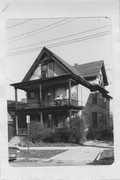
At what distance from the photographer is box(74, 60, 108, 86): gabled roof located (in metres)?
1.30

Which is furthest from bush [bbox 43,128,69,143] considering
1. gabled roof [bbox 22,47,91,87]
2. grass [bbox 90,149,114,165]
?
gabled roof [bbox 22,47,91,87]

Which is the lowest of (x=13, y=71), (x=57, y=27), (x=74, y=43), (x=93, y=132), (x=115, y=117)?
(x=93, y=132)

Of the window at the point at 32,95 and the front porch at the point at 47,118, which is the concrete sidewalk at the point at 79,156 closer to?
the front porch at the point at 47,118

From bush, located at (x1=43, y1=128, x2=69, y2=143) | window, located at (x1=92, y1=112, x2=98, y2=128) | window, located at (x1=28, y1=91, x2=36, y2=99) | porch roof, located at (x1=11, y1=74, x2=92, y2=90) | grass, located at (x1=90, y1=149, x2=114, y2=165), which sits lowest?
grass, located at (x1=90, y1=149, x2=114, y2=165)

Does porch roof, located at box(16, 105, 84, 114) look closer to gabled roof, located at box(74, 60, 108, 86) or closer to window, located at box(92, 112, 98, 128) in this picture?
window, located at box(92, 112, 98, 128)

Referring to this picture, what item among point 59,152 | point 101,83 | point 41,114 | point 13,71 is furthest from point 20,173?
point 101,83

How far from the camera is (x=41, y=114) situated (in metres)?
1.32

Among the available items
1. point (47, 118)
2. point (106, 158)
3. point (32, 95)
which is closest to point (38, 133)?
point (47, 118)

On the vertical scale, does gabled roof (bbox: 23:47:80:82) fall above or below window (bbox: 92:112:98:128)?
above

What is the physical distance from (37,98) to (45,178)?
0.54 meters

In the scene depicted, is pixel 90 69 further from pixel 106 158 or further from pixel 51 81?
pixel 106 158

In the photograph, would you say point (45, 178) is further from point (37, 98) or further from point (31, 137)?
point (37, 98)

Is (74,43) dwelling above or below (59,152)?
above

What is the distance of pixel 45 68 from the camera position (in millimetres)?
1346
